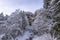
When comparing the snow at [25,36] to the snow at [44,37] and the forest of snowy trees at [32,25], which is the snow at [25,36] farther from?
the snow at [44,37]

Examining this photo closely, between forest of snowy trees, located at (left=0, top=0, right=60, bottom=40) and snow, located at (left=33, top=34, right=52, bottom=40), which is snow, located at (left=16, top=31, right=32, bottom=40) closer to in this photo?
forest of snowy trees, located at (left=0, top=0, right=60, bottom=40)

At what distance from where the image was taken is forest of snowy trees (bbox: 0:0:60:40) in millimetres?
11406

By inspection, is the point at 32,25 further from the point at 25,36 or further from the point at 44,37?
the point at 44,37

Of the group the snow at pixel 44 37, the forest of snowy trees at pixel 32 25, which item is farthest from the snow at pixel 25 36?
the snow at pixel 44 37

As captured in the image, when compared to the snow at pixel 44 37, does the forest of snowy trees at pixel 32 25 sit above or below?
above

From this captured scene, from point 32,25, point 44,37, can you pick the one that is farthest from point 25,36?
point 44,37

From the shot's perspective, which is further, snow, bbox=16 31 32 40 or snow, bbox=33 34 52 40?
snow, bbox=16 31 32 40

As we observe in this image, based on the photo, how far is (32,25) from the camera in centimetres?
1383

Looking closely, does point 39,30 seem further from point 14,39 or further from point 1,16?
point 1,16

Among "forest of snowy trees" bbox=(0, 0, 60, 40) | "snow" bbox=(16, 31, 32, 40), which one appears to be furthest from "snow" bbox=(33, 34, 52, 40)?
"snow" bbox=(16, 31, 32, 40)

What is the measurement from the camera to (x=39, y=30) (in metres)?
12.7

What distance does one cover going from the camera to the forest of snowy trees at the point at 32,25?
37.4 feet

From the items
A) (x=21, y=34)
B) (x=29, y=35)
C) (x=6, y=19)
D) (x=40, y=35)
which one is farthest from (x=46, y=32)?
(x=6, y=19)

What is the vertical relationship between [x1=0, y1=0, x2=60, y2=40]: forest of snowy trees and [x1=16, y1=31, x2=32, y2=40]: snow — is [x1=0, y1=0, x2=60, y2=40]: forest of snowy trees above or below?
above
